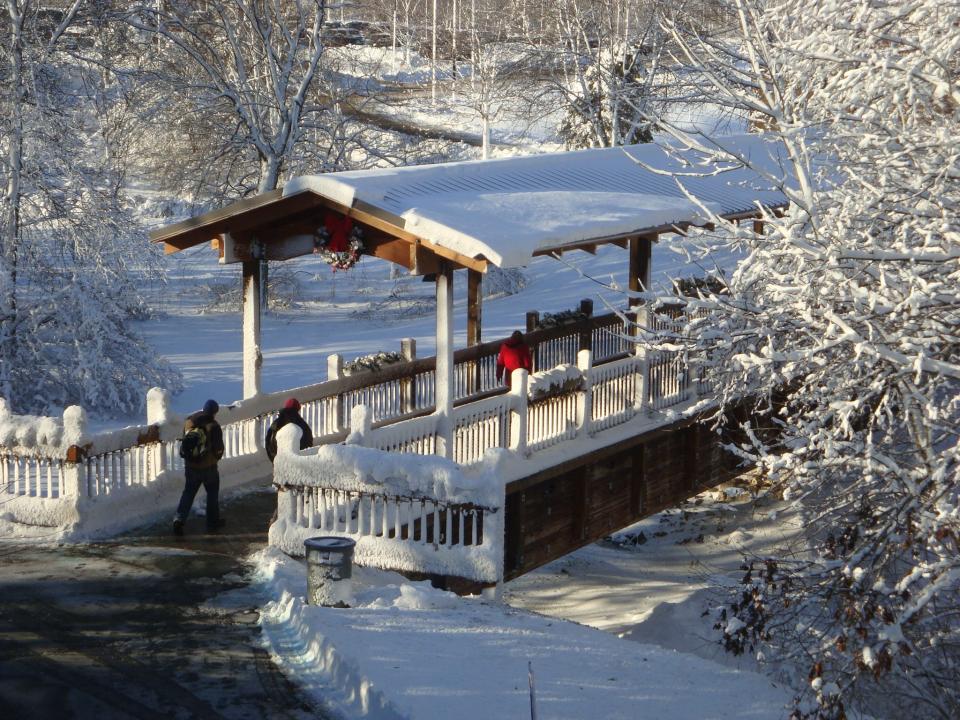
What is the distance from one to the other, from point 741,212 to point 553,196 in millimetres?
4002

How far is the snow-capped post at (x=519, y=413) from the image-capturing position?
14625 millimetres

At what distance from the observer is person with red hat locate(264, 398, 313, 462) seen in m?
13.6

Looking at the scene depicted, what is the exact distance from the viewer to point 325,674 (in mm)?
9609

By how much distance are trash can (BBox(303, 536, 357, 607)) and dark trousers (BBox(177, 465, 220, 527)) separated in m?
2.90

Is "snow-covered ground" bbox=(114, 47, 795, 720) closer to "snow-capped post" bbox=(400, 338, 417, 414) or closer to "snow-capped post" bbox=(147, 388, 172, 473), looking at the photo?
"snow-capped post" bbox=(147, 388, 172, 473)

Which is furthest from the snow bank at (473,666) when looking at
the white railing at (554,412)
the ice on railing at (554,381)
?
the ice on railing at (554,381)

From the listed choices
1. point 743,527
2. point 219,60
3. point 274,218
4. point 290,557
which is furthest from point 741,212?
point 219,60

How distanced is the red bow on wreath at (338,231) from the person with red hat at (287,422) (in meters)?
2.15

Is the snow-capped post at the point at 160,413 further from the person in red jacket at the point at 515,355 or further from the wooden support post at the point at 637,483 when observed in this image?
the wooden support post at the point at 637,483

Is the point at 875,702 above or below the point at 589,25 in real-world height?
below

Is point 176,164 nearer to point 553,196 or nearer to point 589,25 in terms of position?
point 589,25

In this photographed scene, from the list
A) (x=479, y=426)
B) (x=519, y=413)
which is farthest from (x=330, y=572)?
(x=519, y=413)

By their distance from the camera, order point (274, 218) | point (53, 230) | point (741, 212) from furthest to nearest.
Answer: point (53, 230), point (741, 212), point (274, 218)

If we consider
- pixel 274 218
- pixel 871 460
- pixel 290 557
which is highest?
pixel 274 218
